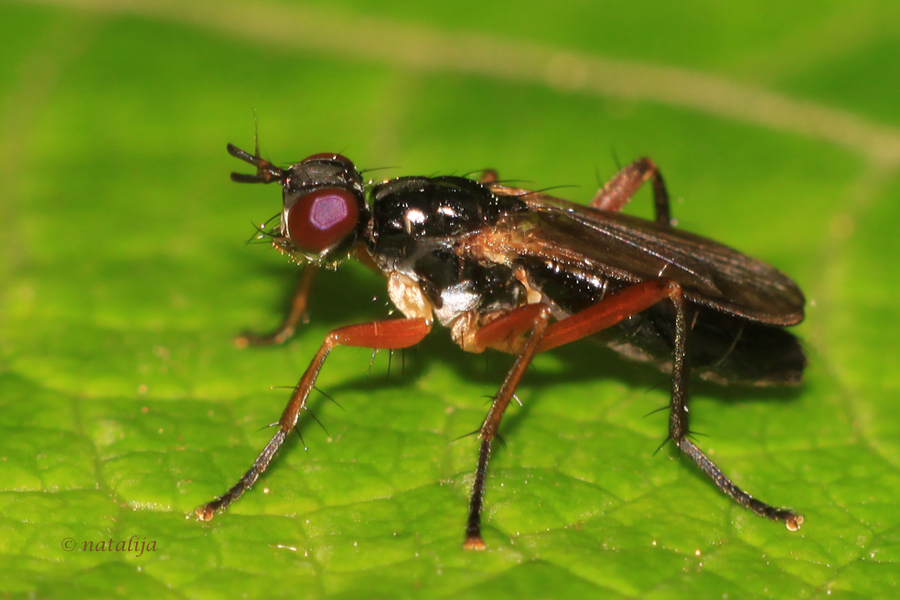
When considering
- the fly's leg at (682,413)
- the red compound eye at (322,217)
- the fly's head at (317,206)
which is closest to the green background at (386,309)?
the fly's leg at (682,413)

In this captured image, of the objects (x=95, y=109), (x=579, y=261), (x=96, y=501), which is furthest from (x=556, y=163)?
(x=96, y=501)

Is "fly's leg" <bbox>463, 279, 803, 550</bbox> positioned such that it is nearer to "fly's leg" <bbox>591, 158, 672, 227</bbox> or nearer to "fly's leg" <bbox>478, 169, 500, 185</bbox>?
"fly's leg" <bbox>591, 158, 672, 227</bbox>

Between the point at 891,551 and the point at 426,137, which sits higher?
the point at 426,137

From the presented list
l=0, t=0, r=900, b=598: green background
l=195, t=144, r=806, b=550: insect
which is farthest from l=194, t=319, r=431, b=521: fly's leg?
l=0, t=0, r=900, b=598: green background

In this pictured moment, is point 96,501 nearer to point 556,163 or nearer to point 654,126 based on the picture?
point 556,163

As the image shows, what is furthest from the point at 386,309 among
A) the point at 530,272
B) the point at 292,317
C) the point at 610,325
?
the point at 610,325

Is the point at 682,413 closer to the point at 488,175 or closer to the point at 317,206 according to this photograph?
the point at 488,175
